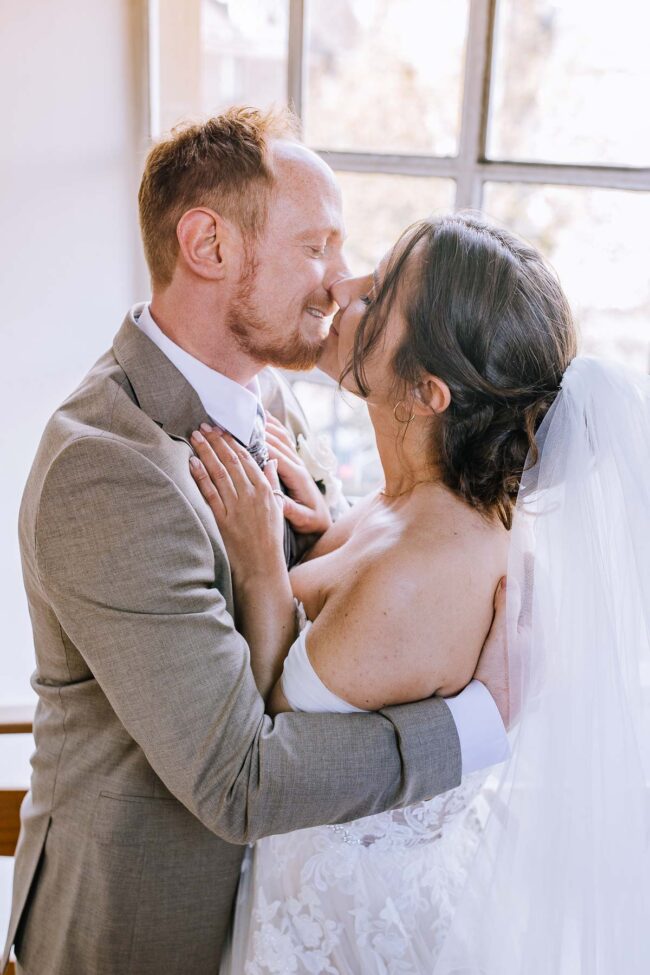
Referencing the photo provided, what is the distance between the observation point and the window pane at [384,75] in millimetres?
2635

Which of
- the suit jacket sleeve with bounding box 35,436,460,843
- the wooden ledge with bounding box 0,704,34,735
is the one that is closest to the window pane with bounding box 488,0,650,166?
the suit jacket sleeve with bounding box 35,436,460,843

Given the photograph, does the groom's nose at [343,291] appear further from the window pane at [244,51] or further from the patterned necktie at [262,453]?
the window pane at [244,51]

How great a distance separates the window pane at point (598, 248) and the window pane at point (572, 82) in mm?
101

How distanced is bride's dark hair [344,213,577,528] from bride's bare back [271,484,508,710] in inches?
3.4

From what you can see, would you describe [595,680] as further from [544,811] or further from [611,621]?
[544,811]

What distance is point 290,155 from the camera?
1618 millimetres

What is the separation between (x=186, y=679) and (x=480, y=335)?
65 cm

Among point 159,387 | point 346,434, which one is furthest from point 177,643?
point 346,434

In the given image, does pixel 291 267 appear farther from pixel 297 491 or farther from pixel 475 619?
pixel 475 619

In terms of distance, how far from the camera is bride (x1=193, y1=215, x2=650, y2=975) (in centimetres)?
132

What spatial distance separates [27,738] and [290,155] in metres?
1.85

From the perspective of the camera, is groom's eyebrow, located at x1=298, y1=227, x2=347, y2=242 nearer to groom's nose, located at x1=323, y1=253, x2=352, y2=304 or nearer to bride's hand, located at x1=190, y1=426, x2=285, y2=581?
groom's nose, located at x1=323, y1=253, x2=352, y2=304

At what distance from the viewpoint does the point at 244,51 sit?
2.88 m

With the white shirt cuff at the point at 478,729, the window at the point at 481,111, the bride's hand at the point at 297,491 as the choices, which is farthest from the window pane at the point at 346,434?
the white shirt cuff at the point at 478,729
